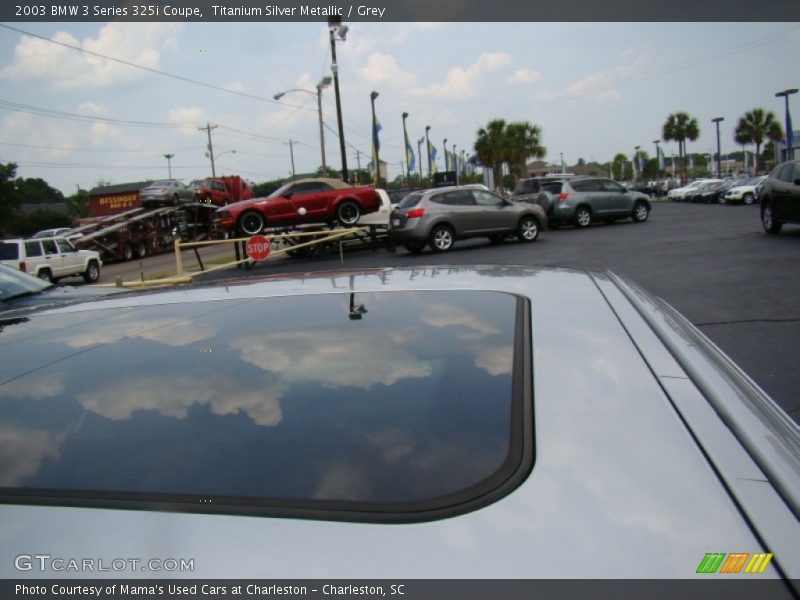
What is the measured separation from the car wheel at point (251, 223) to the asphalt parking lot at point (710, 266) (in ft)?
3.91

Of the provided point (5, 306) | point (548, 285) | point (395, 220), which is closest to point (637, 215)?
point (395, 220)

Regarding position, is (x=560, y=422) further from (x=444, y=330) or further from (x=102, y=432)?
(x=102, y=432)

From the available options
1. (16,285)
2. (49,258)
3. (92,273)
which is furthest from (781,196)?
(92,273)

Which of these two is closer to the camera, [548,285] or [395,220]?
[548,285]

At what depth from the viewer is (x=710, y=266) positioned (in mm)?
12102

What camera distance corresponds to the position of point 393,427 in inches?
53.1

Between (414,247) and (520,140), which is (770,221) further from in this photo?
(520,140)

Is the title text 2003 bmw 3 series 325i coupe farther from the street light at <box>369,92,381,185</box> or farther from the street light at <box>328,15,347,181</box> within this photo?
the street light at <box>369,92,381,185</box>

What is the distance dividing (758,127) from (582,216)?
195 feet

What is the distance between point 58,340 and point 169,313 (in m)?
0.33

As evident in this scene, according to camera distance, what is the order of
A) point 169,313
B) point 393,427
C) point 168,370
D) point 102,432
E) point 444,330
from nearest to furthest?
point 393,427
point 102,432
point 168,370
point 444,330
point 169,313

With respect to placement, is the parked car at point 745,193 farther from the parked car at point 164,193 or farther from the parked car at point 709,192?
the parked car at point 164,193

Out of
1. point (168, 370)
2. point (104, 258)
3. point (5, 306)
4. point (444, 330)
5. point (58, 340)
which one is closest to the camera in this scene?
point (168, 370)

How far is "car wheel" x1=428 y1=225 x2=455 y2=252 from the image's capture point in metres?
18.8
